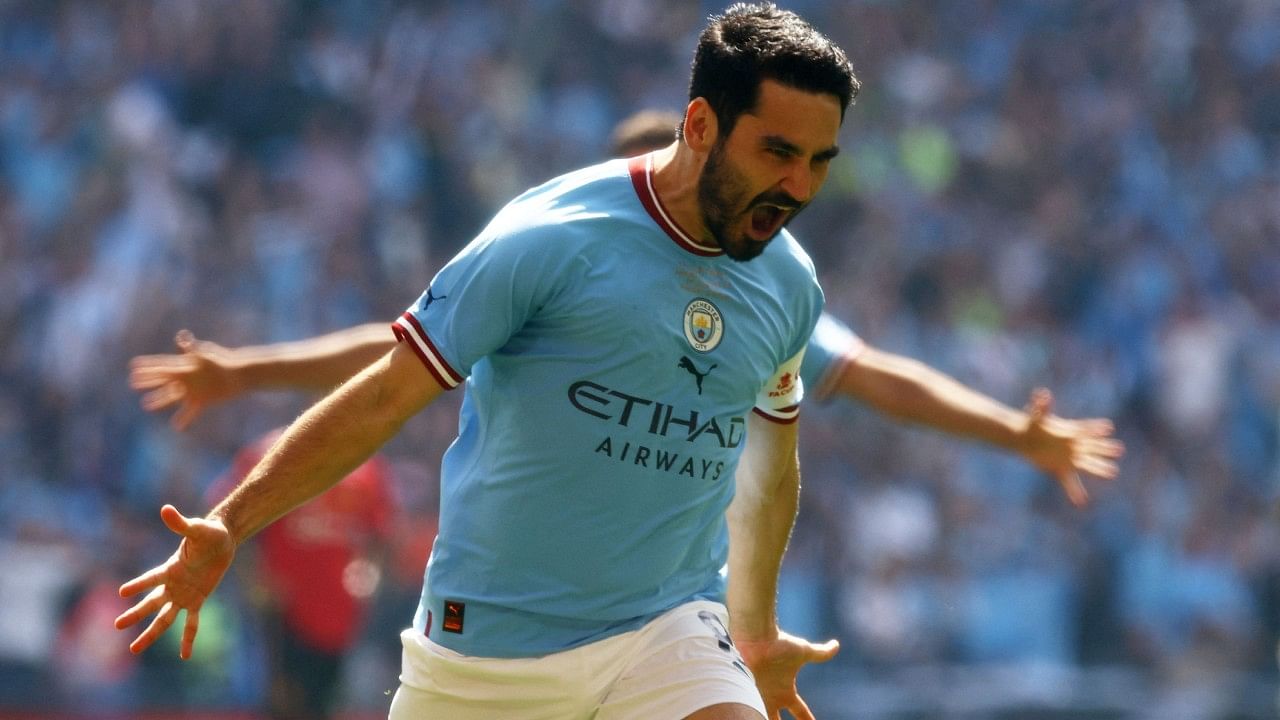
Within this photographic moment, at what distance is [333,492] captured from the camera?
31.0 ft

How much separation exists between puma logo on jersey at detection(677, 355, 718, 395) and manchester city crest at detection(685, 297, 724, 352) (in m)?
0.03

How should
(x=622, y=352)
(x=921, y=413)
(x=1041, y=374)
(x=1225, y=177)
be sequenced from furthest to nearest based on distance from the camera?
(x=1225, y=177) < (x=1041, y=374) < (x=921, y=413) < (x=622, y=352)

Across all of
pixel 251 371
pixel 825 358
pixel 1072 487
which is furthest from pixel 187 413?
pixel 1072 487

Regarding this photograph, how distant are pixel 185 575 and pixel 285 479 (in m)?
0.27

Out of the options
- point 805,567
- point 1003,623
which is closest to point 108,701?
point 805,567

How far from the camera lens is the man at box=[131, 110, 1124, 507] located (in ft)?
19.0

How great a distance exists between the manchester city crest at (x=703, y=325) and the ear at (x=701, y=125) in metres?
0.34

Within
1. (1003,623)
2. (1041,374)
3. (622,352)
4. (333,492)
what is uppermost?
(622,352)

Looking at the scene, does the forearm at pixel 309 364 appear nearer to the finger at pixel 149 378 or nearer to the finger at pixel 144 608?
the finger at pixel 149 378

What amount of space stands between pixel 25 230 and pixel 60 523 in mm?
2198

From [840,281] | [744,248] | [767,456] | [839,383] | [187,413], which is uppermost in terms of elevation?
[744,248]

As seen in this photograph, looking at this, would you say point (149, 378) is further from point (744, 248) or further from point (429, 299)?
point (744, 248)

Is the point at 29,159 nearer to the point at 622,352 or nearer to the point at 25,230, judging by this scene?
the point at 25,230

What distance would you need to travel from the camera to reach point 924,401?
5926 mm
